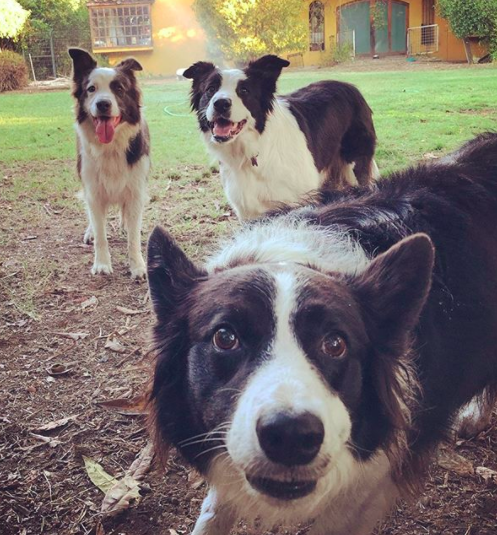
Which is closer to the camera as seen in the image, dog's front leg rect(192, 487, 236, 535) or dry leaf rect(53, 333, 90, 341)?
dog's front leg rect(192, 487, 236, 535)

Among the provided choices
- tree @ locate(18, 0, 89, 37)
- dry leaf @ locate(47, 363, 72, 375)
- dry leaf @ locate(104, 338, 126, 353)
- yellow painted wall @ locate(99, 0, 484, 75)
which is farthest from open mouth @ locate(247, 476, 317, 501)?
tree @ locate(18, 0, 89, 37)

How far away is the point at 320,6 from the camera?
17.5 meters

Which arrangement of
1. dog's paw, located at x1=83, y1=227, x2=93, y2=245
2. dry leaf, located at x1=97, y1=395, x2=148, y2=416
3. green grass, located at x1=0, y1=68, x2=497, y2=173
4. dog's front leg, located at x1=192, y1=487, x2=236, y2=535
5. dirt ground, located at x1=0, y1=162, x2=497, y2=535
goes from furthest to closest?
green grass, located at x1=0, y1=68, x2=497, y2=173, dog's paw, located at x1=83, y1=227, x2=93, y2=245, dry leaf, located at x1=97, y1=395, x2=148, y2=416, dirt ground, located at x1=0, y1=162, x2=497, y2=535, dog's front leg, located at x1=192, y1=487, x2=236, y2=535

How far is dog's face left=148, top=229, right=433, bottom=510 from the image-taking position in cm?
148

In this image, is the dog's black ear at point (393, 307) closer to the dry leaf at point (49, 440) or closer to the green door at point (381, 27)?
the dry leaf at point (49, 440)

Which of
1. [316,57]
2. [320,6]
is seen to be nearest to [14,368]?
[316,57]

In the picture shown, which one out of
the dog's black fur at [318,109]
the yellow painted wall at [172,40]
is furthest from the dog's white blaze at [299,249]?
the yellow painted wall at [172,40]

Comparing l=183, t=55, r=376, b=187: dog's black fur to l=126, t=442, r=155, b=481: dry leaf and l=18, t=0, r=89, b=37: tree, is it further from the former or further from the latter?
l=18, t=0, r=89, b=37: tree

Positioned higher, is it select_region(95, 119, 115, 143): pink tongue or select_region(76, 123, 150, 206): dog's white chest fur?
select_region(95, 119, 115, 143): pink tongue

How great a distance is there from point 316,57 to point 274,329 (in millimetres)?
16018

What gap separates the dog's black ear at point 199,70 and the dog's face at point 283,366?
3453 mm

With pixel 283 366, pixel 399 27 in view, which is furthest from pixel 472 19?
pixel 283 366

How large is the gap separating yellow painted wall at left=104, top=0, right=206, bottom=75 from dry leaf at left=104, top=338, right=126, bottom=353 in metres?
13.1

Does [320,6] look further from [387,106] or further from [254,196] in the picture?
[254,196]
